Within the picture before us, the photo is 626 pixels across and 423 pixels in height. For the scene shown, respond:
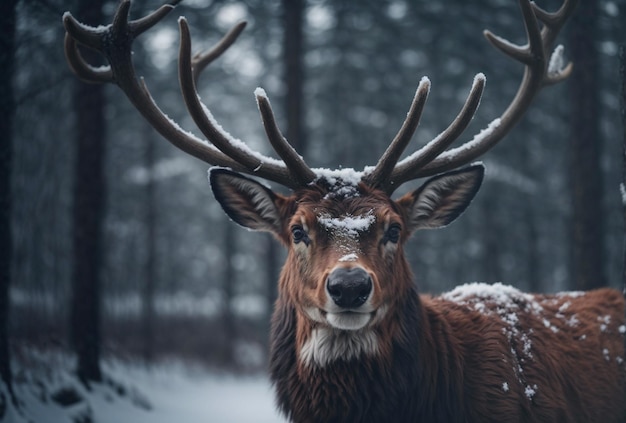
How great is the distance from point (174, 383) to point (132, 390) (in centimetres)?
451

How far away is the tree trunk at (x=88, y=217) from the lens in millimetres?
7246

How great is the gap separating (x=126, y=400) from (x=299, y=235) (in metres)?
4.60

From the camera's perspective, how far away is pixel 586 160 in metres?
8.23

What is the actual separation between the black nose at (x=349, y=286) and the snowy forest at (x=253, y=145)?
3692mm

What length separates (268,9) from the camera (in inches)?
539

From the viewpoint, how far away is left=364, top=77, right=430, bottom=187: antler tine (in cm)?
400

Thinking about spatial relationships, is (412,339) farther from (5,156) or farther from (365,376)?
(5,156)

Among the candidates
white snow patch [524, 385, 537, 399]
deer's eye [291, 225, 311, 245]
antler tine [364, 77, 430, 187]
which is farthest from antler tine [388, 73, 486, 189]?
white snow patch [524, 385, 537, 399]

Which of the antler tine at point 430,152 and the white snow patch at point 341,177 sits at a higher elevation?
the antler tine at point 430,152

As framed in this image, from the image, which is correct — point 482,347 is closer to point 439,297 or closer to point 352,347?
point 439,297

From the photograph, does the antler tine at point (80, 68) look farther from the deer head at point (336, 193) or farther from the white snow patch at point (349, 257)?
the white snow patch at point (349, 257)

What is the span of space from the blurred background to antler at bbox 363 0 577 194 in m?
3.56

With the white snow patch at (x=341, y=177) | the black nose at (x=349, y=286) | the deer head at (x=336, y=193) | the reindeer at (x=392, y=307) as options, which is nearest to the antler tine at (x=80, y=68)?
the deer head at (x=336, y=193)

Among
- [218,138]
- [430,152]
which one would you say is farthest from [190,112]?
[430,152]
